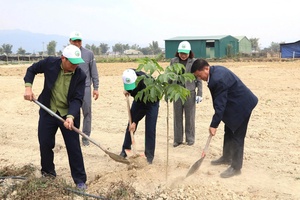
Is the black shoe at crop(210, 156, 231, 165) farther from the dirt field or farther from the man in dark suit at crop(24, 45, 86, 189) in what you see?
the man in dark suit at crop(24, 45, 86, 189)

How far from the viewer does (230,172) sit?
5.01 metres

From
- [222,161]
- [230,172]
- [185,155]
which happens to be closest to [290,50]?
[185,155]

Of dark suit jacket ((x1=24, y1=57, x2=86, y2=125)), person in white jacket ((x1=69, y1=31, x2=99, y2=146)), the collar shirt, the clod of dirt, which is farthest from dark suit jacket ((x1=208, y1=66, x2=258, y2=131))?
person in white jacket ((x1=69, y1=31, x2=99, y2=146))

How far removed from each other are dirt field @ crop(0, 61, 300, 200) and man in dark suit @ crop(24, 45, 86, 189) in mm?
505

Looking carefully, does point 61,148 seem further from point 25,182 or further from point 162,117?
point 162,117

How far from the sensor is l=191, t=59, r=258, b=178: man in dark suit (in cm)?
464

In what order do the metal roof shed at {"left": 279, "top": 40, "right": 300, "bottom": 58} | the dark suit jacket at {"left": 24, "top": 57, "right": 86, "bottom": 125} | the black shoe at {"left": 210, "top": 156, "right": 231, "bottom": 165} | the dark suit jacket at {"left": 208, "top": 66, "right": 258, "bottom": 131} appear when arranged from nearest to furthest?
the dark suit jacket at {"left": 24, "top": 57, "right": 86, "bottom": 125}
the dark suit jacket at {"left": 208, "top": 66, "right": 258, "bottom": 131}
the black shoe at {"left": 210, "top": 156, "right": 231, "bottom": 165}
the metal roof shed at {"left": 279, "top": 40, "right": 300, "bottom": 58}

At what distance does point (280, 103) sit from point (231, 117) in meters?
5.34

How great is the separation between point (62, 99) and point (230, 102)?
2.15 meters

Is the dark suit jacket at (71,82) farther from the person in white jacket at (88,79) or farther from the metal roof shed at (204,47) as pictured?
the metal roof shed at (204,47)

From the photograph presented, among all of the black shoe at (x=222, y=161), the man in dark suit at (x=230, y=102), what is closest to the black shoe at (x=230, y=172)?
the man in dark suit at (x=230, y=102)

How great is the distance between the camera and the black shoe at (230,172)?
4.97 meters

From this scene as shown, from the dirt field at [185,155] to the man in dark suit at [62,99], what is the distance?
0.51 meters

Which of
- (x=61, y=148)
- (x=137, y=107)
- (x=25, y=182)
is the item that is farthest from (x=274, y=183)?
(x=61, y=148)
